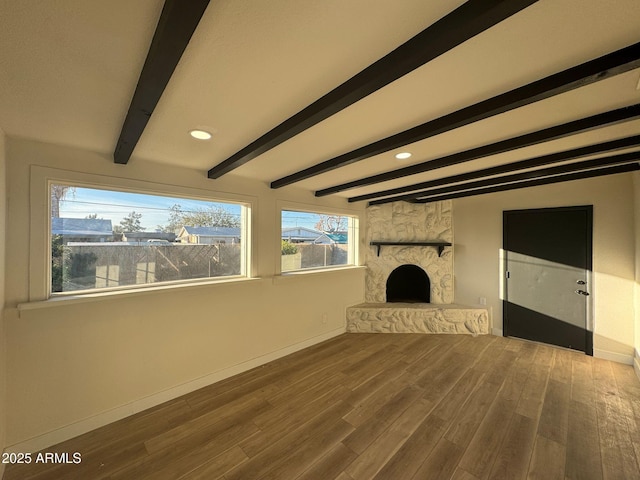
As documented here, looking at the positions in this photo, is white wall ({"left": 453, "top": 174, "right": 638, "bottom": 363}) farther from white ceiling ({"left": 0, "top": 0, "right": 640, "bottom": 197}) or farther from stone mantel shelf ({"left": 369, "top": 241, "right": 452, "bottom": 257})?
white ceiling ({"left": 0, "top": 0, "right": 640, "bottom": 197})

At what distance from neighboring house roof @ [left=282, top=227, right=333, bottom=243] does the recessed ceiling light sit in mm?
1690

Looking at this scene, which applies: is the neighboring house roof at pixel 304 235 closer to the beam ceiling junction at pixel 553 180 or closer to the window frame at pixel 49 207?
the window frame at pixel 49 207

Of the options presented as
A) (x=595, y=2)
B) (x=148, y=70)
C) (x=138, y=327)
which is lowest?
(x=138, y=327)

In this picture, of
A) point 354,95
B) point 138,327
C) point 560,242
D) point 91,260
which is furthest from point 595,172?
point 91,260

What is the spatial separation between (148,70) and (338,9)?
739 mm

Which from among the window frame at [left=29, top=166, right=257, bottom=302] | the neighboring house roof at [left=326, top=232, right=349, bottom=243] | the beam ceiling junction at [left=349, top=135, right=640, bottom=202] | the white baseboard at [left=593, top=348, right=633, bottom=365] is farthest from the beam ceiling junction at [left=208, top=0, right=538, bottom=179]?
the white baseboard at [left=593, top=348, right=633, bottom=365]

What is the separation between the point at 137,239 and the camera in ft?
7.21

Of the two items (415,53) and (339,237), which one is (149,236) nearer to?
(415,53)

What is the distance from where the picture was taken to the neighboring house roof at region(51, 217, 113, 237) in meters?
1.85

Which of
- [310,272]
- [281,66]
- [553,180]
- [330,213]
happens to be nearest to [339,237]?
[330,213]

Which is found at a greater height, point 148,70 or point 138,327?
point 148,70

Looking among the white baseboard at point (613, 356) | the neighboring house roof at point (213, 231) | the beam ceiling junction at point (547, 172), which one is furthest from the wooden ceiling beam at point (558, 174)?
the neighboring house roof at point (213, 231)

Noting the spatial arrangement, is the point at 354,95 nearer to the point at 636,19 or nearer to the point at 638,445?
the point at 636,19

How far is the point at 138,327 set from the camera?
2088mm
